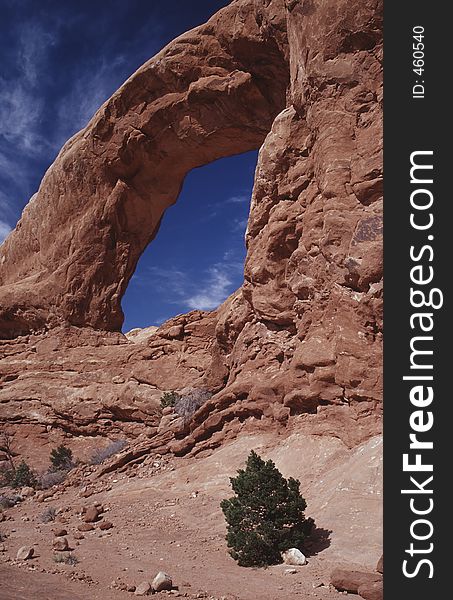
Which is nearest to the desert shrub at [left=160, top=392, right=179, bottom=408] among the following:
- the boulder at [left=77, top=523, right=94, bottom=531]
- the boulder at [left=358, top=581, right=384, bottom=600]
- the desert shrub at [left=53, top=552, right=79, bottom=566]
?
the boulder at [left=77, top=523, right=94, bottom=531]

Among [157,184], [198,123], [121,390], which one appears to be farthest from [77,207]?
[121,390]

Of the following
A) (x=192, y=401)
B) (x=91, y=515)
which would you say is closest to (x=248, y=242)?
(x=192, y=401)

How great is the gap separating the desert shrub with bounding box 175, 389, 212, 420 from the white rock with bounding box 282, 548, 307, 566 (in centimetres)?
689

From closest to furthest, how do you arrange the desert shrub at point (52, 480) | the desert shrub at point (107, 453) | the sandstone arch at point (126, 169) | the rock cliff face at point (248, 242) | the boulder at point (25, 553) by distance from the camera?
the boulder at point (25, 553)
the rock cliff face at point (248, 242)
the desert shrub at point (52, 480)
the desert shrub at point (107, 453)
the sandstone arch at point (126, 169)

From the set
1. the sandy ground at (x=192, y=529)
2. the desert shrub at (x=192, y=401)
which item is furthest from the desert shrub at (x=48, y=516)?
the desert shrub at (x=192, y=401)

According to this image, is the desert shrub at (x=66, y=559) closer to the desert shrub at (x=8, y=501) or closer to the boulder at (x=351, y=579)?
the boulder at (x=351, y=579)

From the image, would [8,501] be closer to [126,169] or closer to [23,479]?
[23,479]

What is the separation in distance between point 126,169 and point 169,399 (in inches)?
394

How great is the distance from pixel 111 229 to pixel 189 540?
1538 centimetres

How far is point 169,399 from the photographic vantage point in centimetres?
1653

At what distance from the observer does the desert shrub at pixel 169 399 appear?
16.4 meters

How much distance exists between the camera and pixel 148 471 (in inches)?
477

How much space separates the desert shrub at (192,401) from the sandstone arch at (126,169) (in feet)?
25.5

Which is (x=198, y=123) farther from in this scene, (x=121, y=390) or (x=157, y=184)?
(x=121, y=390)
